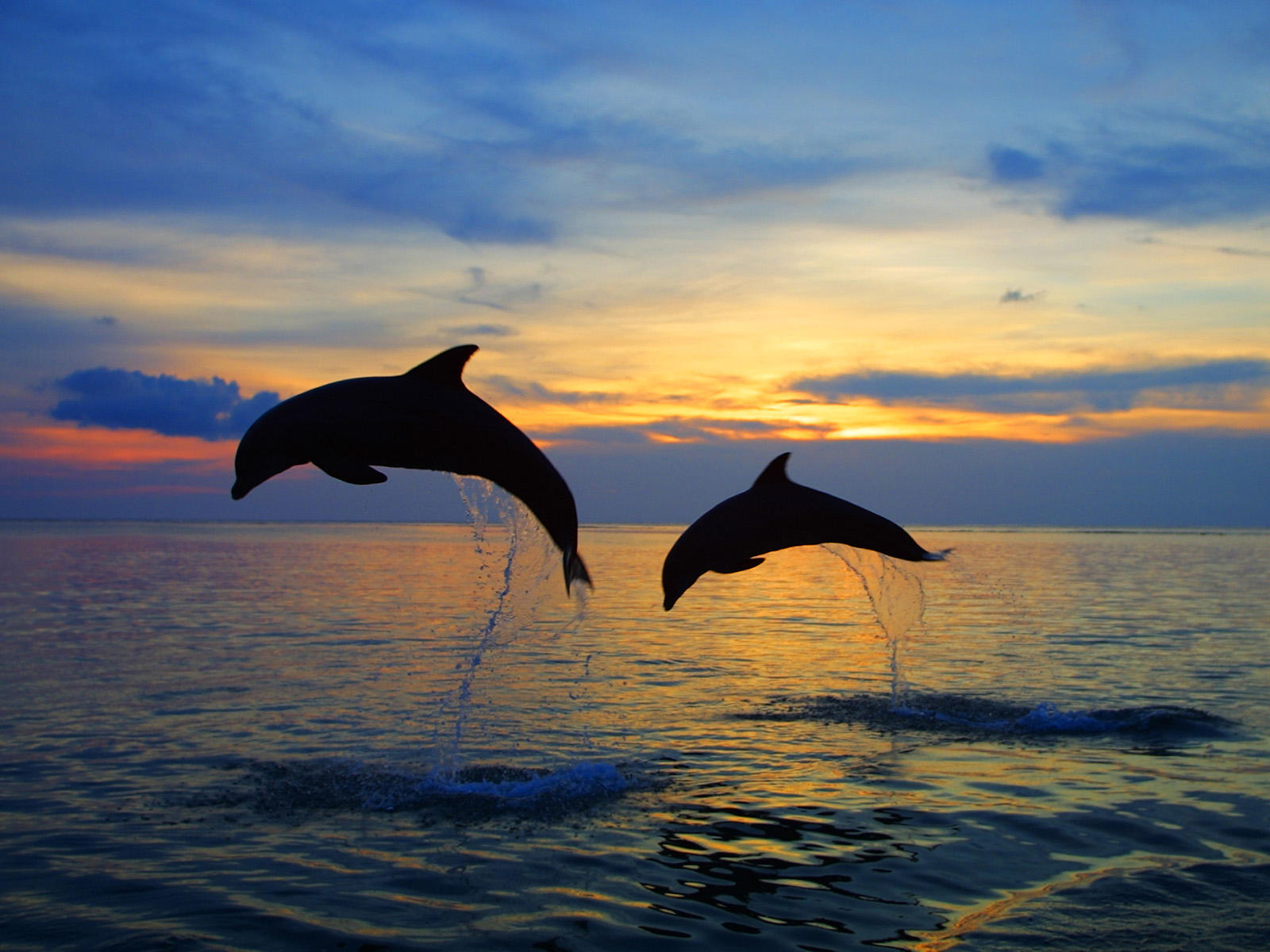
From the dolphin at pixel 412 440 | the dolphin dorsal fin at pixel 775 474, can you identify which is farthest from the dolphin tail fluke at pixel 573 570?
the dolphin dorsal fin at pixel 775 474

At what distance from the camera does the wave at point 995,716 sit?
520 inches

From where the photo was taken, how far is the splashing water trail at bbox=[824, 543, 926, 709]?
51.2ft

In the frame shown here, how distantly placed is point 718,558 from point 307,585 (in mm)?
29301

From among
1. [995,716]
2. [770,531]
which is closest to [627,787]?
[770,531]

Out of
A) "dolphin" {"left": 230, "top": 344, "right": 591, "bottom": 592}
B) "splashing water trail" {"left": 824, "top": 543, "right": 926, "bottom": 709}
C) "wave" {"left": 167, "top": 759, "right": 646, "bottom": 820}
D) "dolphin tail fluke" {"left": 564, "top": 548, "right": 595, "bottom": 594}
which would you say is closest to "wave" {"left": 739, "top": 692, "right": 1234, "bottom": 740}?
"splashing water trail" {"left": 824, "top": 543, "right": 926, "bottom": 709}

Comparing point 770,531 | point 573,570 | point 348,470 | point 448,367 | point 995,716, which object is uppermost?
point 448,367

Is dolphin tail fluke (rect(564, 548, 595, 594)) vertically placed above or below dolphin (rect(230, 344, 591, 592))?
below

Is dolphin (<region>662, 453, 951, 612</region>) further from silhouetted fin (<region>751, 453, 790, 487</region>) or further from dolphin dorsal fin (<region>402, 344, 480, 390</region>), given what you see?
dolphin dorsal fin (<region>402, 344, 480, 390</region>)

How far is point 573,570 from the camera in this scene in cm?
845

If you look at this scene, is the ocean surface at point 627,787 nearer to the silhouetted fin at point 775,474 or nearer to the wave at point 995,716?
the wave at point 995,716

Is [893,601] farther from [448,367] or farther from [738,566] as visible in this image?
[448,367]

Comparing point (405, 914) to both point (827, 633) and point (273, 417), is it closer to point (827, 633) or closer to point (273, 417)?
point (273, 417)

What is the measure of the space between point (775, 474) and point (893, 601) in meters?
16.0

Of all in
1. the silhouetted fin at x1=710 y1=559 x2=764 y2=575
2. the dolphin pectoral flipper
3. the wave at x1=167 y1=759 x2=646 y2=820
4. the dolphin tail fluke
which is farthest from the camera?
the silhouetted fin at x1=710 y1=559 x2=764 y2=575
